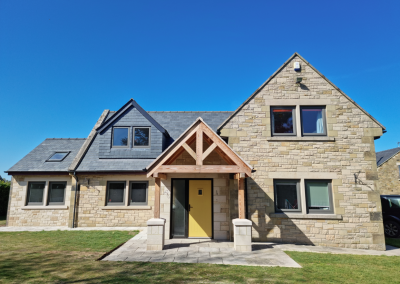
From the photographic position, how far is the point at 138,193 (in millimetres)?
13516

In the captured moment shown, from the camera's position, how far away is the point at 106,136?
571 inches

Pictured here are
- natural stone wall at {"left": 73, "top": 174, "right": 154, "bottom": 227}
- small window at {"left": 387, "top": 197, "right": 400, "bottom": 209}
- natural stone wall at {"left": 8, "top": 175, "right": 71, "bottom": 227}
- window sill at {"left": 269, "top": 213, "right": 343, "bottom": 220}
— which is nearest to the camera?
window sill at {"left": 269, "top": 213, "right": 343, "bottom": 220}

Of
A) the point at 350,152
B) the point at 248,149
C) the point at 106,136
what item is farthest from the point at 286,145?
the point at 106,136

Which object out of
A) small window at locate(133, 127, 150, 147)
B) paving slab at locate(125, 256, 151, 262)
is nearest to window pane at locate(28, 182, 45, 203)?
small window at locate(133, 127, 150, 147)

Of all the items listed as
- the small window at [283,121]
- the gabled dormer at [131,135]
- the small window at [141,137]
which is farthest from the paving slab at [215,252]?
the small window at [141,137]

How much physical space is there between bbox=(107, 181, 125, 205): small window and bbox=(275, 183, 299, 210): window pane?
27.3ft

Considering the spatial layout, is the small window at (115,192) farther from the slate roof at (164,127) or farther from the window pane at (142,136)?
the window pane at (142,136)

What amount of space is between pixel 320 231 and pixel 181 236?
18.2ft

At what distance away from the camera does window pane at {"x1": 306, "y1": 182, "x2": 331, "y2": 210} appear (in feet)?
32.2

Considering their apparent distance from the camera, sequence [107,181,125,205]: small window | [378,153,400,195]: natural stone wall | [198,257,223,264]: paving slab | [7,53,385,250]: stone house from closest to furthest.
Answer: [198,257,223,264]: paving slab, [7,53,385,250]: stone house, [107,181,125,205]: small window, [378,153,400,195]: natural stone wall

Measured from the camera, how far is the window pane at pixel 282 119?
34.5 feet

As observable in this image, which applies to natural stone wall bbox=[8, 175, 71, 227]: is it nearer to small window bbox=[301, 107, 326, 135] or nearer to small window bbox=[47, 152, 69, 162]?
small window bbox=[47, 152, 69, 162]

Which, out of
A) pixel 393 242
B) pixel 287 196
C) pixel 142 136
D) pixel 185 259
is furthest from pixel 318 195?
pixel 142 136

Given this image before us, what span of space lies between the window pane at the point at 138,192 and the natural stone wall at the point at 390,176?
2258 centimetres
